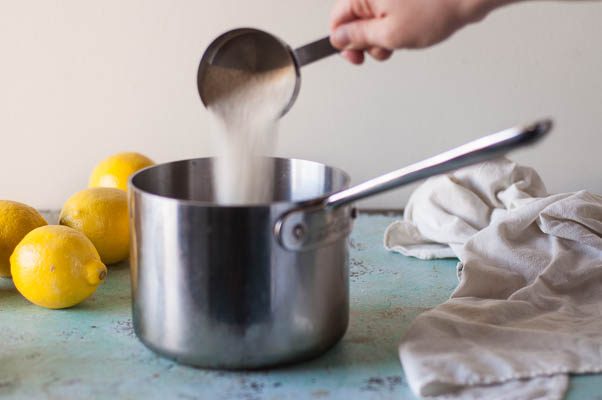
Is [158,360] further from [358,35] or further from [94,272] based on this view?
[358,35]

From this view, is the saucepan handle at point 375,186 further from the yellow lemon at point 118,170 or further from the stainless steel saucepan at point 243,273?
the yellow lemon at point 118,170

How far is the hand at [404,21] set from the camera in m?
0.63

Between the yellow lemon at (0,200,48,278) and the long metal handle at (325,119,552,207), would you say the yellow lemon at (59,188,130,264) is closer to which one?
the yellow lemon at (0,200,48,278)

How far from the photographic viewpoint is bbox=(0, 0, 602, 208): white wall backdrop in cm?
112

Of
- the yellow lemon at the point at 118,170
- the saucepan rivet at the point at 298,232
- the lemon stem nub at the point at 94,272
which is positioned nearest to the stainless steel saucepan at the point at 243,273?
the saucepan rivet at the point at 298,232

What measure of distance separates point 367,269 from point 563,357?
289 mm

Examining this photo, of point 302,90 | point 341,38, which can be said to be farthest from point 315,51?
point 302,90

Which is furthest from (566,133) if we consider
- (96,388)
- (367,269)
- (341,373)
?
(96,388)

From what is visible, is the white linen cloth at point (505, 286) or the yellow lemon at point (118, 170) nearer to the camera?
the white linen cloth at point (505, 286)

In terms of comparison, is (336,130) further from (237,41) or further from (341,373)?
(341,373)

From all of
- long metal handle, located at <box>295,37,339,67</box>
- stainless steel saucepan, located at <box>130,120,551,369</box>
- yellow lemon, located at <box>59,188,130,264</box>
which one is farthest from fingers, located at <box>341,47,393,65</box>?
yellow lemon, located at <box>59,188,130,264</box>

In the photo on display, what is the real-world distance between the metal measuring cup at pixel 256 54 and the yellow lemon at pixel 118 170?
0.21 meters

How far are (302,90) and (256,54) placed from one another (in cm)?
36

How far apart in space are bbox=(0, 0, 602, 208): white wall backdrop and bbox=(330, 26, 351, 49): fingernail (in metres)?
0.40
